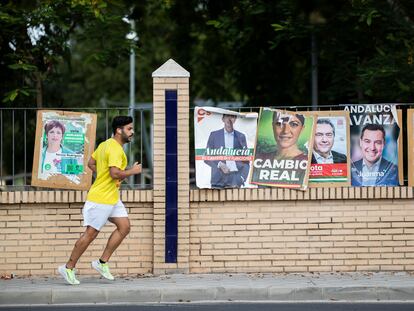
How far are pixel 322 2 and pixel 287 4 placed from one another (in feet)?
13.0

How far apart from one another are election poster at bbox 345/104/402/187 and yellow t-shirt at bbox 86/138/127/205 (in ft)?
10.1

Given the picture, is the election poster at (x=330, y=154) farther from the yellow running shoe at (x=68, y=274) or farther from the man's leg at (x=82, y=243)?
the yellow running shoe at (x=68, y=274)

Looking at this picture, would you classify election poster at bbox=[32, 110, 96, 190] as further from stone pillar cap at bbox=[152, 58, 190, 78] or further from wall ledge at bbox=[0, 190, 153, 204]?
stone pillar cap at bbox=[152, 58, 190, 78]

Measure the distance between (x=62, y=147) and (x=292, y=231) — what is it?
306 cm

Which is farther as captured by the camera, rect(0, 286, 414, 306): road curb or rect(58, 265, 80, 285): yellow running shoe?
rect(58, 265, 80, 285): yellow running shoe

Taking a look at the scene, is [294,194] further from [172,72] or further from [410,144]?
[172,72]

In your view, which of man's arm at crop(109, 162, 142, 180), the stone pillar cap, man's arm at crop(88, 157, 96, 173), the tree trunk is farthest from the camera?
the tree trunk

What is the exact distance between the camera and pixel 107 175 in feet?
32.4

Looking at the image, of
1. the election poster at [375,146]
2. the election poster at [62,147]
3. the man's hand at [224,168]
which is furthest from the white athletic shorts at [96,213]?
the election poster at [375,146]

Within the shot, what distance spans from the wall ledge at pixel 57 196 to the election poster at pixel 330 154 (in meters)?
2.12

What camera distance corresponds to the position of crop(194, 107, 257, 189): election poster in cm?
1099

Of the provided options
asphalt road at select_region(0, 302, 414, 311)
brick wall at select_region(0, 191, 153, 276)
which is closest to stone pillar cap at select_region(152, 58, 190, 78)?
brick wall at select_region(0, 191, 153, 276)

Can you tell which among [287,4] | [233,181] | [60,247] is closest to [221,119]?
[233,181]

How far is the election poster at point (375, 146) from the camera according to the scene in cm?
1110
